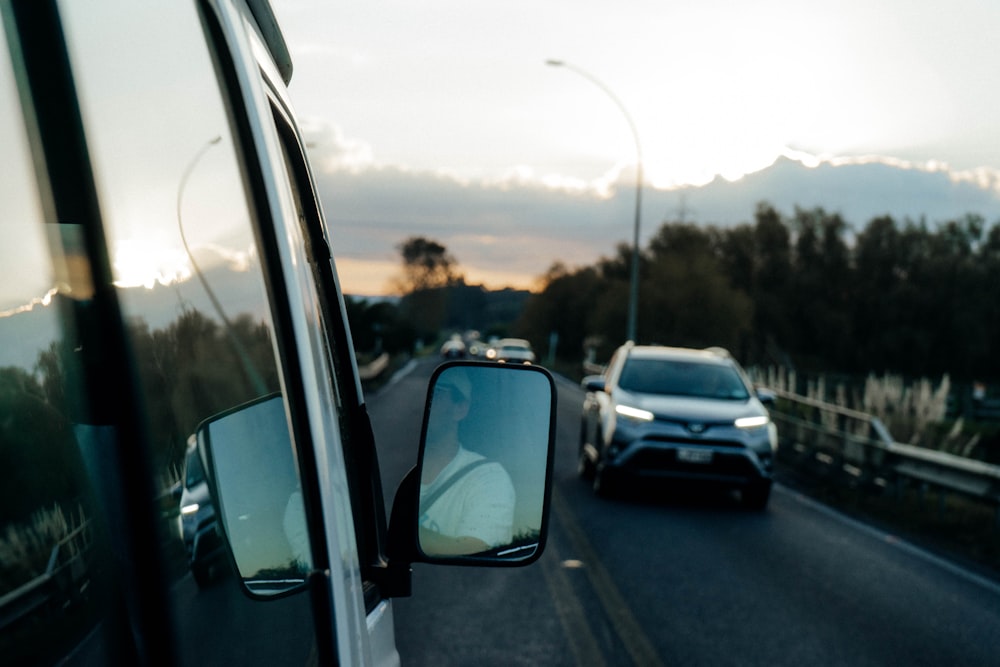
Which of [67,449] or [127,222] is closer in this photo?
[67,449]

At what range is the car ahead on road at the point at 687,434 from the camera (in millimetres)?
12883

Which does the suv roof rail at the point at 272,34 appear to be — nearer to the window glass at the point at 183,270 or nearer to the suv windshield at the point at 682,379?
the window glass at the point at 183,270

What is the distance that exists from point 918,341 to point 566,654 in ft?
248

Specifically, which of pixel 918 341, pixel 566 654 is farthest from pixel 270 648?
pixel 918 341

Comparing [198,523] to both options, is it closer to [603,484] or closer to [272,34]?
[272,34]

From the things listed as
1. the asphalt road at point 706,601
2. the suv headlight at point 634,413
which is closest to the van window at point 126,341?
the asphalt road at point 706,601

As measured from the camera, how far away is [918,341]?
3027 inches

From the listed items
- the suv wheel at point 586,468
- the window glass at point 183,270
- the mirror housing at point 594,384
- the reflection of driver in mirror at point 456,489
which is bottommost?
the suv wheel at point 586,468

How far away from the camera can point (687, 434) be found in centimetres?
1302

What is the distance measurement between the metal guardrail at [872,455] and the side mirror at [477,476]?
1016cm

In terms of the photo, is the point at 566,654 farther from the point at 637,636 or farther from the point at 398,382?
the point at 398,382

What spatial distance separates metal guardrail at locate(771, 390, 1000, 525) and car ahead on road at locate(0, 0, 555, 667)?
416 inches

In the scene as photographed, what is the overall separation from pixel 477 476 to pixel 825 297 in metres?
87.6

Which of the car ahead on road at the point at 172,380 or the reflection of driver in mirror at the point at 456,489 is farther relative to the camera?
the reflection of driver in mirror at the point at 456,489
